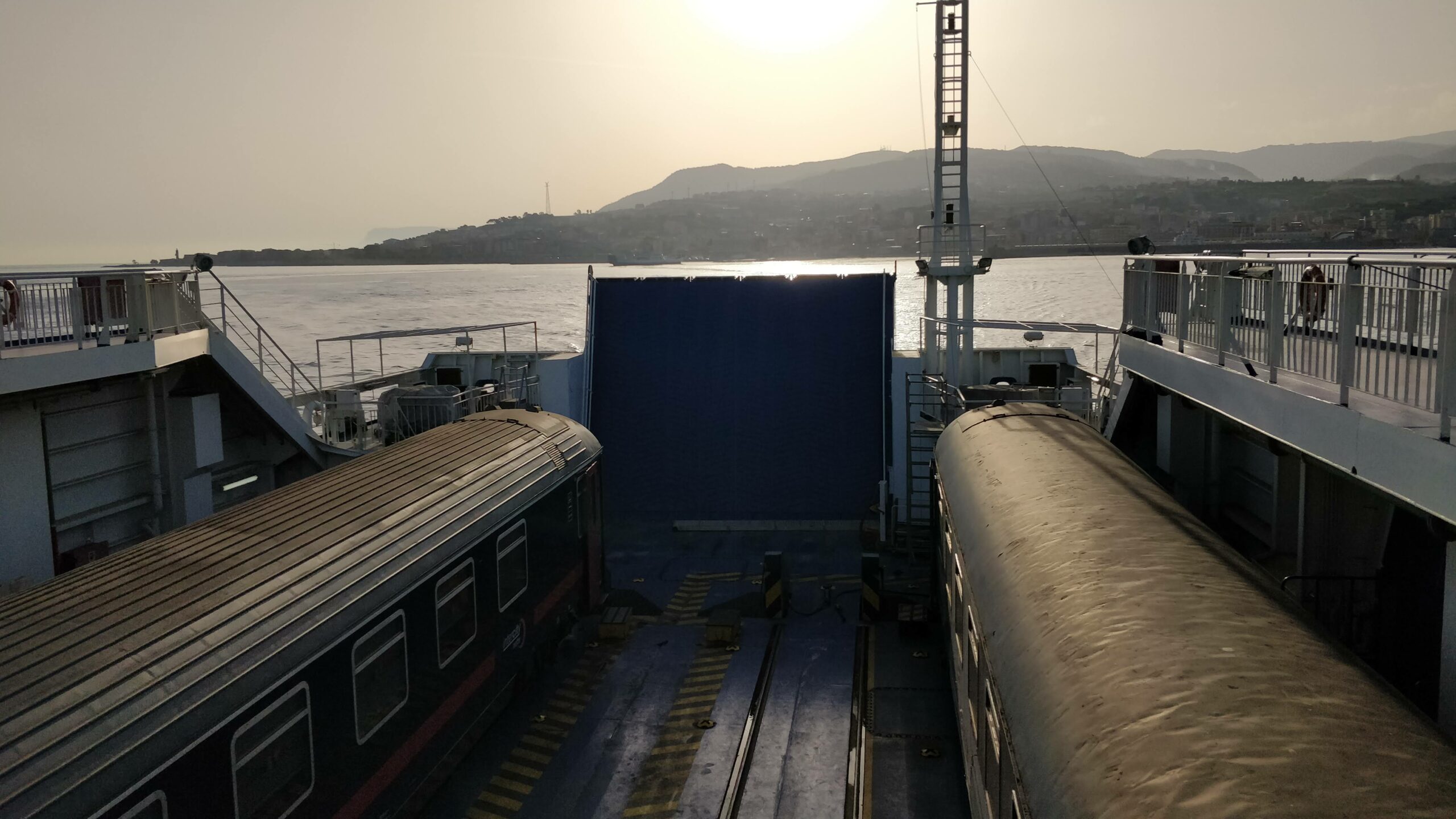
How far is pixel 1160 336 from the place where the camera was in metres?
11.4

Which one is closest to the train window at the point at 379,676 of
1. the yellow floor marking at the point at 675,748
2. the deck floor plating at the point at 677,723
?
the deck floor plating at the point at 677,723

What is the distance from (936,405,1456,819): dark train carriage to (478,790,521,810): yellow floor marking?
5014mm

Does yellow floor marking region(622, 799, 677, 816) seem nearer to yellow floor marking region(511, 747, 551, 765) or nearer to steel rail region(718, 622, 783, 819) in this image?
steel rail region(718, 622, 783, 819)

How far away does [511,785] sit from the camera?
36.6 feet

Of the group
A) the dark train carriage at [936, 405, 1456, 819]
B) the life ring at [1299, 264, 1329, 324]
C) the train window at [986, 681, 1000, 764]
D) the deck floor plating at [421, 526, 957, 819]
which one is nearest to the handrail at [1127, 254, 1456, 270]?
the life ring at [1299, 264, 1329, 324]

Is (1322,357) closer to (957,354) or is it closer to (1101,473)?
(1101,473)

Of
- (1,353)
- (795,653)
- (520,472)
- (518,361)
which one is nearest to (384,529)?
(520,472)

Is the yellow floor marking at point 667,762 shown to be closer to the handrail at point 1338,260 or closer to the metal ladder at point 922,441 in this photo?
the metal ladder at point 922,441

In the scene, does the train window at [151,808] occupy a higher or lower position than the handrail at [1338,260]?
lower

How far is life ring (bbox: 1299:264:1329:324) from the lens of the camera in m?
7.23

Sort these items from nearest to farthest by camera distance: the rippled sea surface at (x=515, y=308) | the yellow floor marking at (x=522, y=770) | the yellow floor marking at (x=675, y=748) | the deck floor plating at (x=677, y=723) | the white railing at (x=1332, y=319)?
the white railing at (x=1332, y=319), the deck floor plating at (x=677, y=723), the yellow floor marking at (x=522, y=770), the yellow floor marking at (x=675, y=748), the rippled sea surface at (x=515, y=308)

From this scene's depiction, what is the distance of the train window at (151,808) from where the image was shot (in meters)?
5.77

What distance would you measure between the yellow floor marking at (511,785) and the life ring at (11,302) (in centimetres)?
790

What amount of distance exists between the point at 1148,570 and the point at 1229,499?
632cm
